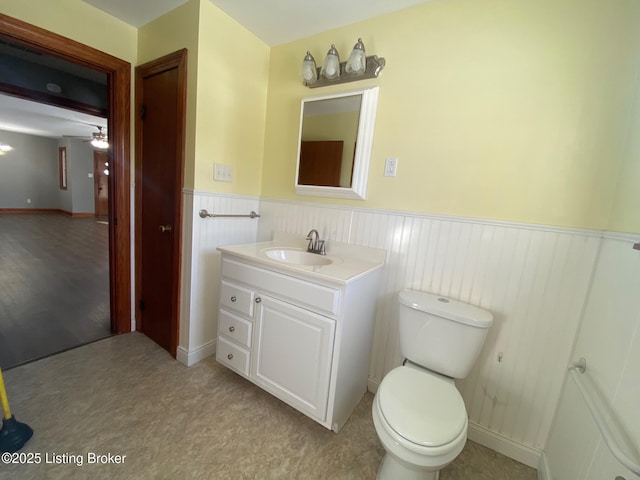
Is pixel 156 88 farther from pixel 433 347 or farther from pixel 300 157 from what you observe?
pixel 433 347

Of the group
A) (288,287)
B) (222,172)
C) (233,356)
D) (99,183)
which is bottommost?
(233,356)

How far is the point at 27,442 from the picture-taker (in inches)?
45.7

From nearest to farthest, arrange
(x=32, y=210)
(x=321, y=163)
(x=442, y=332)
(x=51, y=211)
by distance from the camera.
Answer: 1. (x=442, y=332)
2. (x=321, y=163)
3. (x=32, y=210)
4. (x=51, y=211)

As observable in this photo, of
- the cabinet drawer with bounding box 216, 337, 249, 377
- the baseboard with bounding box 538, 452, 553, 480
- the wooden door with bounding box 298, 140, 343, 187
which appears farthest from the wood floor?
the baseboard with bounding box 538, 452, 553, 480

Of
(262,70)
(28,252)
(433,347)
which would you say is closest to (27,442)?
(433,347)

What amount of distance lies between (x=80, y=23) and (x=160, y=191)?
110cm

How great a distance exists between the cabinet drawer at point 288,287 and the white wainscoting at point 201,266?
30 centimetres

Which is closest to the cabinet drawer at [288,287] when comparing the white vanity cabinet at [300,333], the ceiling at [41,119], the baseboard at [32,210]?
the white vanity cabinet at [300,333]

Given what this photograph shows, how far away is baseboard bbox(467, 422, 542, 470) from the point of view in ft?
4.20

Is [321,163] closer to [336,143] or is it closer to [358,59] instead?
[336,143]

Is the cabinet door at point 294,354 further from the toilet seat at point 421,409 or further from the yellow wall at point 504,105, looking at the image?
the yellow wall at point 504,105

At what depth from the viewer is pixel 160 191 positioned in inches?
73.3

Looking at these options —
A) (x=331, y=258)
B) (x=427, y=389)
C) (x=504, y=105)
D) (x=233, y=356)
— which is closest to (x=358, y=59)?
(x=504, y=105)

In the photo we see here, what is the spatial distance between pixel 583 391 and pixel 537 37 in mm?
1498
